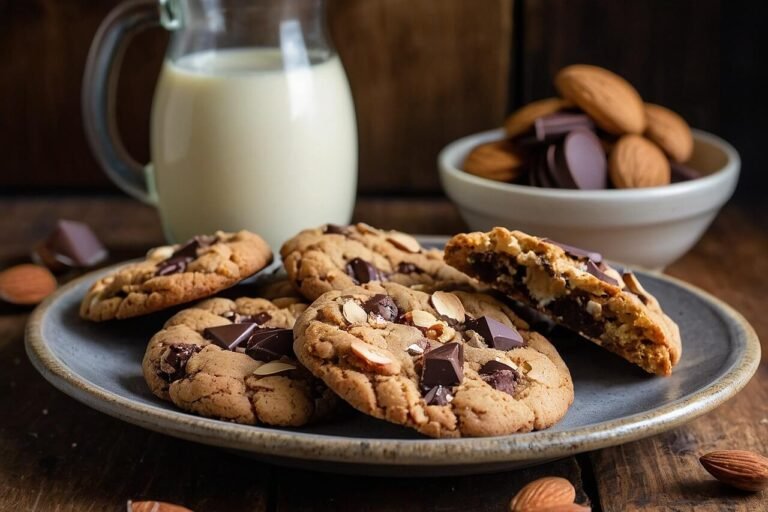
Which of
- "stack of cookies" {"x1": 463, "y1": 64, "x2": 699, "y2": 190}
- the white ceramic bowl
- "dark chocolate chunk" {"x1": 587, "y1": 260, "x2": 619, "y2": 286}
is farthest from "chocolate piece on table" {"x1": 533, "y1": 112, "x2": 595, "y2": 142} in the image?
"dark chocolate chunk" {"x1": 587, "y1": 260, "x2": 619, "y2": 286}

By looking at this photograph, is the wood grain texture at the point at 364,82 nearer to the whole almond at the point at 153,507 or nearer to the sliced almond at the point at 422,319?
the sliced almond at the point at 422,319

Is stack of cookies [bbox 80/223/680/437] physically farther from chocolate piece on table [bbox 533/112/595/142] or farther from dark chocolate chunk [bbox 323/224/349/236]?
chocolate piece on table [bbox 533/112/595/142]

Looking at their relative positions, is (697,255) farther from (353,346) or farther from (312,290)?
(353,346)

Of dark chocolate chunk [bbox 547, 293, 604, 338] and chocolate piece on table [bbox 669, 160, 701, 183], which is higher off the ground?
dark chocolate chunk [bbox 547, 293, 604, 338]

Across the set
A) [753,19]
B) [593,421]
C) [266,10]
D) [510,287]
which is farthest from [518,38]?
[593,421]

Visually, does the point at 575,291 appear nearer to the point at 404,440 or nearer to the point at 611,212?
the point at 404,440

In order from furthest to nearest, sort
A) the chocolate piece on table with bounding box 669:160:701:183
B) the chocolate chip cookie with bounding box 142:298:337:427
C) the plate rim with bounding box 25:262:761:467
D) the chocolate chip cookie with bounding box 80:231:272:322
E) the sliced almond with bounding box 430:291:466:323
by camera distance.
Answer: the chocolate piece on table with bounding box 669:160:701:183 → the chocolate chip cookie with bounding box 80:231:272:322 → the sliced almond with bounding box 430:291:466:323 → the chocolate chip cookie with bounding box 142:298:337:427 → the plate rim with bounding box 25:262:761:467

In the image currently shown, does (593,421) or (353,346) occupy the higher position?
(353,346)
